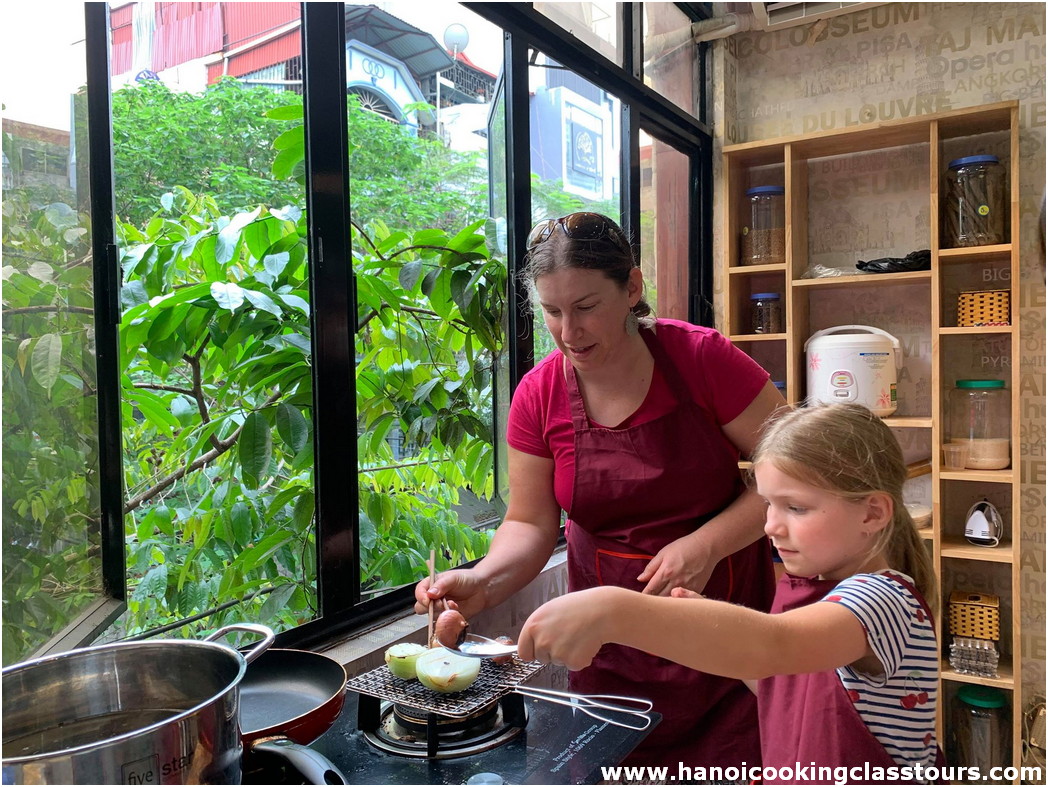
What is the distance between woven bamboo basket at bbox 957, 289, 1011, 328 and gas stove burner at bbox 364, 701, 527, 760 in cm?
245

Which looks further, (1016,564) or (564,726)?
(1016,564)

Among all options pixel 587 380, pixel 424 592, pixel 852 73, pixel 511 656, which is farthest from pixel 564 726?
pixel 852 73

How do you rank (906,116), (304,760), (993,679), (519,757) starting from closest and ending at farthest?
(304,760)
(519,757)
(993,679)
(906,116)

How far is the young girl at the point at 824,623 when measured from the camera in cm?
89

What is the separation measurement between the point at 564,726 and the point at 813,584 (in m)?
0.43

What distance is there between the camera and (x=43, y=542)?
1.00 meters

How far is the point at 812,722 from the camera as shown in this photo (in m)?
1.11

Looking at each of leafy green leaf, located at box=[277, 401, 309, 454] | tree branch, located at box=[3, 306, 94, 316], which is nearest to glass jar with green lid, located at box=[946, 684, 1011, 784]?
leafy green leaf, located at box=[277, 401, 309, 454]

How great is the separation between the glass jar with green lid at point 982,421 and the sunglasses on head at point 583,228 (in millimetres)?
1997

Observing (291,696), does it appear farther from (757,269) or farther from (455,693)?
(757,269)

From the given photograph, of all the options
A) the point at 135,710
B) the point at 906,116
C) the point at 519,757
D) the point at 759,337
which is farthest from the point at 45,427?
the point at 906,116

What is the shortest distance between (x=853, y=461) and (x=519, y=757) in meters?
0.63

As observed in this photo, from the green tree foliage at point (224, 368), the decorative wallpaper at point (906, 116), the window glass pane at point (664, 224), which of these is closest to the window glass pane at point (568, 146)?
the window glass pane at point (664, 224)

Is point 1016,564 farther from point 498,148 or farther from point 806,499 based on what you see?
point 498,148
